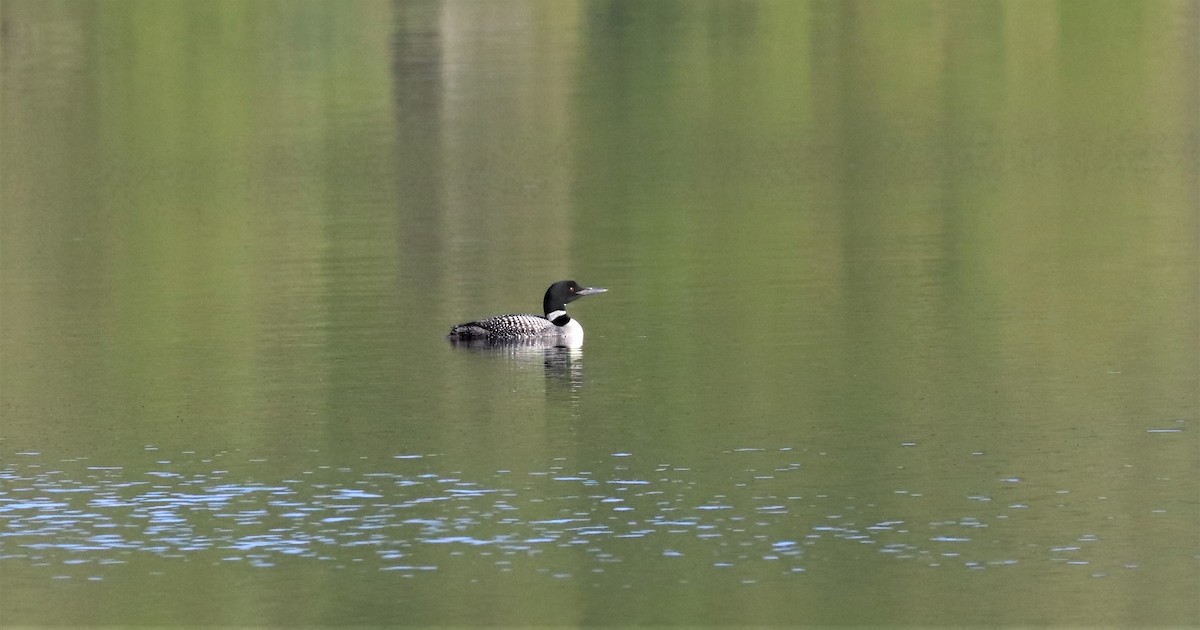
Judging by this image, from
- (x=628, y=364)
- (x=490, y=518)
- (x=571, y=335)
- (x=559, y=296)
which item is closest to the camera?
(x=490, y=518)

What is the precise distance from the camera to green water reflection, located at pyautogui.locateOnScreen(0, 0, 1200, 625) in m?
17.3

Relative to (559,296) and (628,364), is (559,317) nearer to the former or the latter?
(559,296)

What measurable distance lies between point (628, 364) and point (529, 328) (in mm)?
2172

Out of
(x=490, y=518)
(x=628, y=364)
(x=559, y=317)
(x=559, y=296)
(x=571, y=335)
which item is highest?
(x=559, y=296)

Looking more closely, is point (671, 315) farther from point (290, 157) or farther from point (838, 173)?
point (290, 157)

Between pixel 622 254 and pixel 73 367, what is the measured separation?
1135 centimetres

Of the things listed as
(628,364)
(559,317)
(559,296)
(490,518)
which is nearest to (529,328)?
(559,317)

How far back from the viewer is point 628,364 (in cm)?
2662

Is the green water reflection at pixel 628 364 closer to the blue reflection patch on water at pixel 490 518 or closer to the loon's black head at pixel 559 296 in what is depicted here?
the blue reflection patch on water at pixel 490 518

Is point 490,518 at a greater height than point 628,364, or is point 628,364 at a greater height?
point 628,364

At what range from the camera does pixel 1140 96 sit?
6384 centimetres

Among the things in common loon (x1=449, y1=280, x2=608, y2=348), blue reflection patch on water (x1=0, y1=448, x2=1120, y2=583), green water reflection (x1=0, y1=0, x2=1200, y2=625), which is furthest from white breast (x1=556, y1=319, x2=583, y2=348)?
blue reflection patch on water (x1=0, y1=448, x2=1120, y2=583)

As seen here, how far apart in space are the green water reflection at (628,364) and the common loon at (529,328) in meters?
0.39

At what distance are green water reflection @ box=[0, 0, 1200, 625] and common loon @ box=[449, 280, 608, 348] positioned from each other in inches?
15.5
